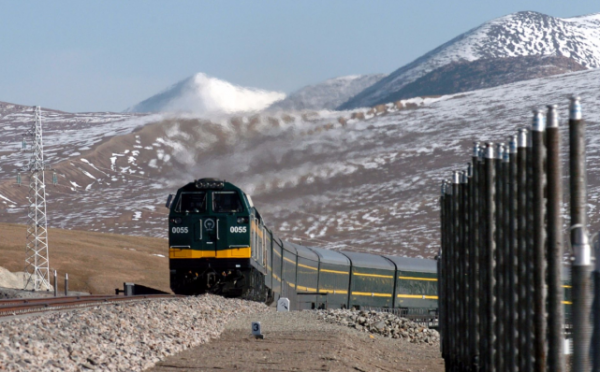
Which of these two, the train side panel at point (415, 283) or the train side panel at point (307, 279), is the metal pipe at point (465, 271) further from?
the train side panel at point (415, 283)

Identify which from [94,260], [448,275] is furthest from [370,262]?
[94,260]

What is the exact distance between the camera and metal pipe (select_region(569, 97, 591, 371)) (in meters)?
7.06

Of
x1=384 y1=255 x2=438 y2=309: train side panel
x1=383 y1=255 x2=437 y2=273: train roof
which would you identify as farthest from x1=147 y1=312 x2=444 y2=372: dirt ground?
x1=383 y1=255 x2=437 y2=273: train roof

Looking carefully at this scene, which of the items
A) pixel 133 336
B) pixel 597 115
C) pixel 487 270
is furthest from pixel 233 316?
pixel 597 115

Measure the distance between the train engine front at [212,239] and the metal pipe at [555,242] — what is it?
22623 mm

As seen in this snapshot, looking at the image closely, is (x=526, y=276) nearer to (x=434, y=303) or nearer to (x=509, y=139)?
(x=509, y=139)

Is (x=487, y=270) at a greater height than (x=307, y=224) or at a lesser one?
greater

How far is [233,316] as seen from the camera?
25.9 meters

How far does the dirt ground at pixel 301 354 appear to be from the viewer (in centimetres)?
1500

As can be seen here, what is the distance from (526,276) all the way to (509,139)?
5.95 ft

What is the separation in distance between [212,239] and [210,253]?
53 centimetres

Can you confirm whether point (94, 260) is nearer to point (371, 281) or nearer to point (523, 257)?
point (371, 281)

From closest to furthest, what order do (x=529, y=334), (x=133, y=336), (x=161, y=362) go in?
(x=529, y=334)
(x=161, y=362)
(x=133, y=336)

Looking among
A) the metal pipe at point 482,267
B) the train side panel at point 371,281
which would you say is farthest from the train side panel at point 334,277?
the metal pipe at point 482,267
